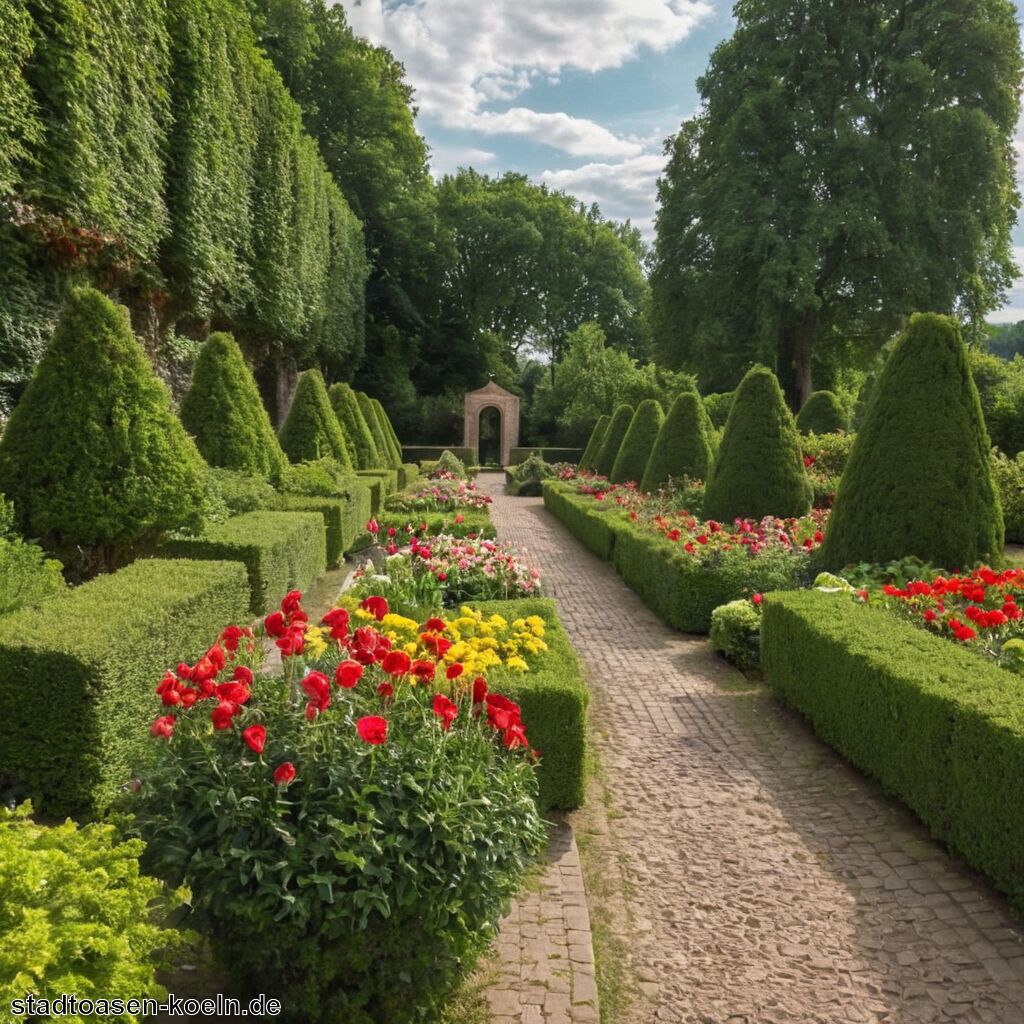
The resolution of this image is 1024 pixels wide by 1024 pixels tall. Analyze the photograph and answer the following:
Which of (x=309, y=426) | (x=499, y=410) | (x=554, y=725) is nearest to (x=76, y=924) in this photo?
(x=554, y=725)

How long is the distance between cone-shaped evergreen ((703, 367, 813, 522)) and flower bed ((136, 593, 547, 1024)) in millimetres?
9091

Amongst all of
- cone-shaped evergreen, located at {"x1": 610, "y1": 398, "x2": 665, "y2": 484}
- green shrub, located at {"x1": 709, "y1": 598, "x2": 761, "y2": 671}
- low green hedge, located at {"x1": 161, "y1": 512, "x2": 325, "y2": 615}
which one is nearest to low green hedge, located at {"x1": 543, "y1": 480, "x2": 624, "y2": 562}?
cone-shaped evergreen, located at {"x1": 610, "y1": 398, "x2": 665, "y2": 484}

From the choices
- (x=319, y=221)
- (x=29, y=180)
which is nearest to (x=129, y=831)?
(x=29, y=180)

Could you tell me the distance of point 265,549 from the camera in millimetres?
7457

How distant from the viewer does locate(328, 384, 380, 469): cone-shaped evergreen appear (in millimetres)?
20875

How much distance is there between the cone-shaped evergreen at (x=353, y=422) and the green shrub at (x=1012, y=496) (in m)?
14.2

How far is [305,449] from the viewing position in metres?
16.0

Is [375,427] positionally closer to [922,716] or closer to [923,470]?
[923,470]

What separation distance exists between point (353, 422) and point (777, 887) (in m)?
18.7

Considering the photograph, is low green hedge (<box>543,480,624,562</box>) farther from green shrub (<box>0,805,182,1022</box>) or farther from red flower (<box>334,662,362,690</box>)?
green shrub (<box>0,805,182,1022</box>)

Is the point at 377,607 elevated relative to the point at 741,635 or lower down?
elevated

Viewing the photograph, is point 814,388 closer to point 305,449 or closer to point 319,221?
point 319,221

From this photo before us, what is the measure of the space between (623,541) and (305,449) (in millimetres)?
7674

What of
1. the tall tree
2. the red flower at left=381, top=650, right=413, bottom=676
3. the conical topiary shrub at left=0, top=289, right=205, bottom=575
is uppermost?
the tall tree
